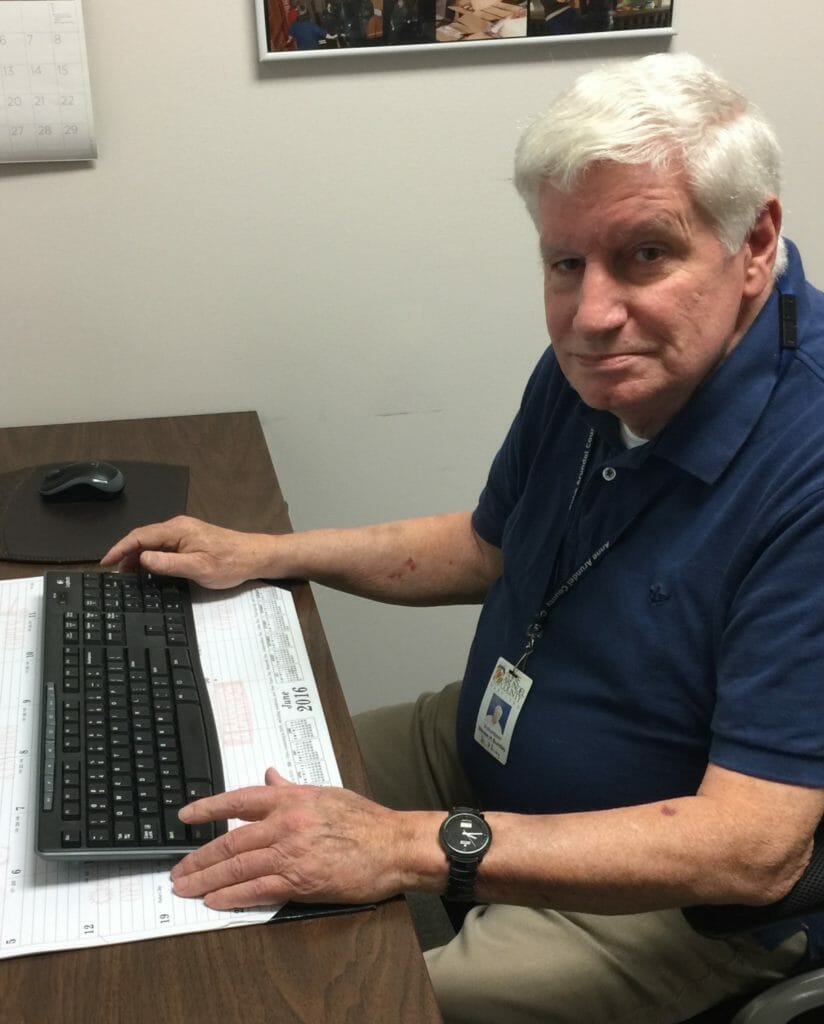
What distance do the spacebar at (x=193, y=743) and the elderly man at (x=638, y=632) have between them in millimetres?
60

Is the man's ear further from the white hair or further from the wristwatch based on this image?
the wristwatch

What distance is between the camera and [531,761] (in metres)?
1.19

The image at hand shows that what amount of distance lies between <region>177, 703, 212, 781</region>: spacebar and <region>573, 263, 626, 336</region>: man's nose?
0.52 meters

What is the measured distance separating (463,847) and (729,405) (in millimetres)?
477

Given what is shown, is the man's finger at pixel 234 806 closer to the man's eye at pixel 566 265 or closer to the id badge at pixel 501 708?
the id badge at pixel 501 708

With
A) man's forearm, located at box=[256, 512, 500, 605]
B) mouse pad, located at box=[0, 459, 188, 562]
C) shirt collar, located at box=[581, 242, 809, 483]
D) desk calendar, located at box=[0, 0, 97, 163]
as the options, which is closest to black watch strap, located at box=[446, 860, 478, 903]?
shirt collar, located at box=[581, 242, 809, 483]

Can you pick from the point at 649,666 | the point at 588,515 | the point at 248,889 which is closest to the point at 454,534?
the point at 588,515

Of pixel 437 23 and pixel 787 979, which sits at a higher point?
pixel 437 23

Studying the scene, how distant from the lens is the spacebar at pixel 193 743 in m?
0.97

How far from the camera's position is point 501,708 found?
1.24 metres

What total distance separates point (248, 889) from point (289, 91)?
119 centimetres

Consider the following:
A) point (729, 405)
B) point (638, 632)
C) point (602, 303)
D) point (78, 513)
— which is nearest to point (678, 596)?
point (638, 632)

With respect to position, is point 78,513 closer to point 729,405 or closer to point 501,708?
point 501,708

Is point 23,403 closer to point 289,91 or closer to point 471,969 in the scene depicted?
point 289,91
